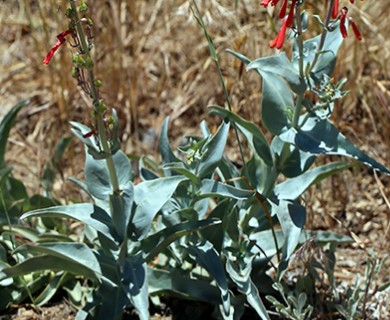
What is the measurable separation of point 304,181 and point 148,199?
579 mm

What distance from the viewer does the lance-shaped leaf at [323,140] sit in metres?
2.33

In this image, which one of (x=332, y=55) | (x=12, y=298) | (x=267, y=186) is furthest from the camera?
(x=12, y=298)

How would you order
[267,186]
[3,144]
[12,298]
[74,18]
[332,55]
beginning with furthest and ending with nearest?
1. [3,144]
2. [12,298]
3. [267,186]
4. [332,55]
5. [74,18]

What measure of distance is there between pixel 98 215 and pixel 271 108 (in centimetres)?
70

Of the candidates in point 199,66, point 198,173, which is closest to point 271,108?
point 198,173

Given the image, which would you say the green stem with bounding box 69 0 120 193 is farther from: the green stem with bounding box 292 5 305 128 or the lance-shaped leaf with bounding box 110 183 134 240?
the green stem with bounding box 292 5 305 128

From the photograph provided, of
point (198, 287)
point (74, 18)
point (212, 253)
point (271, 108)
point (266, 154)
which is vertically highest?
point (74, 18)

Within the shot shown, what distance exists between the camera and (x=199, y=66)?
4176 millimetres

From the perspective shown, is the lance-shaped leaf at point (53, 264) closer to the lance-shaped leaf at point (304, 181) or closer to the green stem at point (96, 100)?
the green stem at point (96, 100)

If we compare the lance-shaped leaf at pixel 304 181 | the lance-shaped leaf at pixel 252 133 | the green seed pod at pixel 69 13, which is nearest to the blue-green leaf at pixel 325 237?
the lance-shaped leaf at pixel 304 181

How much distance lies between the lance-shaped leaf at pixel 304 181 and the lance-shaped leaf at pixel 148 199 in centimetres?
39

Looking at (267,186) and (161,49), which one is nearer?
(267,186)

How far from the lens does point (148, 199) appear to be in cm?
240

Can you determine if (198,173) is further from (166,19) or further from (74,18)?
(166,19)
